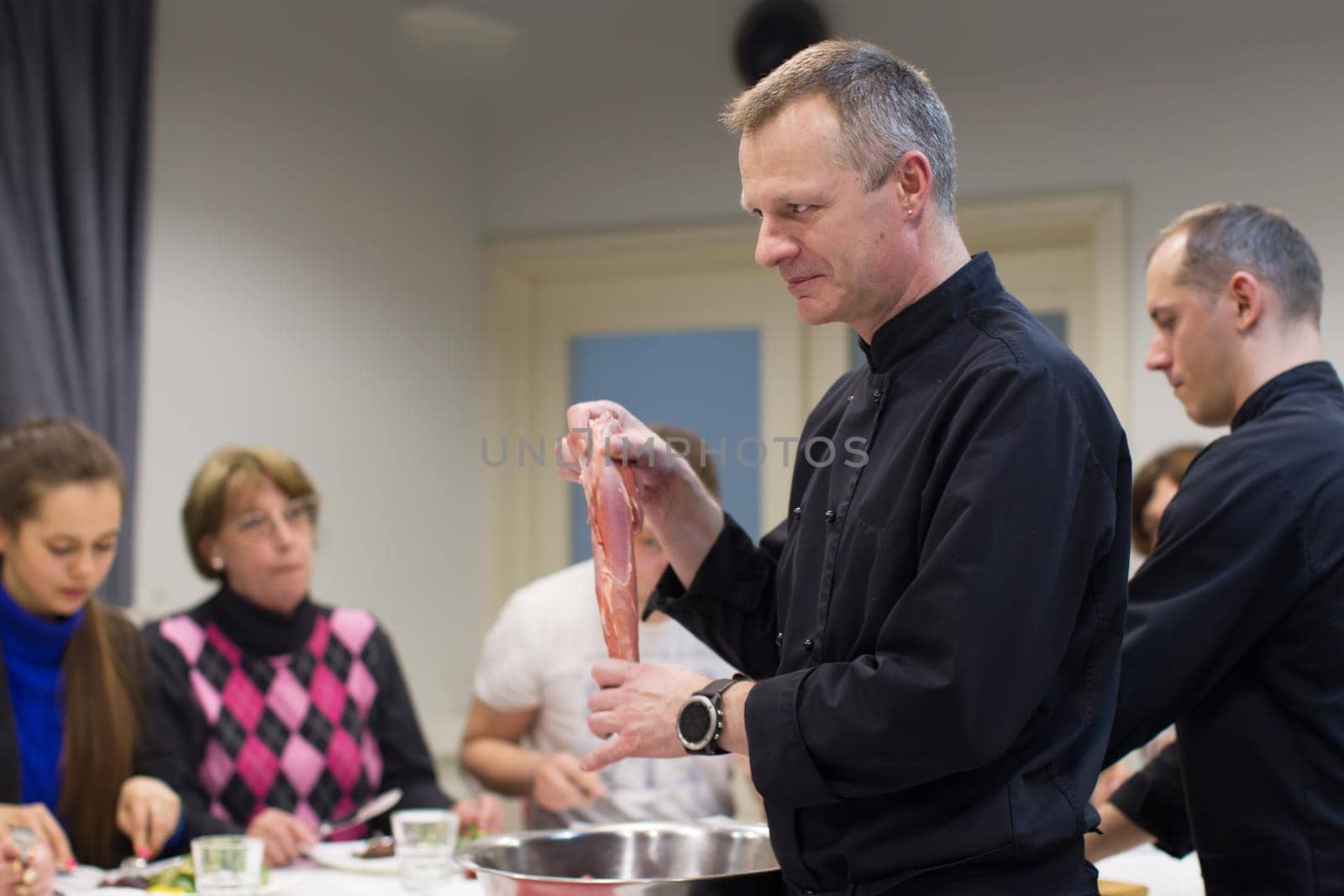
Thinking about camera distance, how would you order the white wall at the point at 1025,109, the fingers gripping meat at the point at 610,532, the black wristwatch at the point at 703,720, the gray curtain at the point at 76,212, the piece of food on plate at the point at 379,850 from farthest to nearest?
the white wall at the point at 1025,109 < the gray curtain at the point at 76,212 < the piece of food on plate at the point at 379,850 < the fingers gripping meat at the point at 610,532 < the black wristwatch at the point at 703,720

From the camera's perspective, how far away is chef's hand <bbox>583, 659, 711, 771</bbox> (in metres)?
1.33

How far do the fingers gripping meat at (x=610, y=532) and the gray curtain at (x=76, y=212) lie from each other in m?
2.22

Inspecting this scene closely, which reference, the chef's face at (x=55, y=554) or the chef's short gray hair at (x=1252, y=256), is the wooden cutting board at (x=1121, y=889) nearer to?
the chef's short gray hair at (x=1252, y=256)

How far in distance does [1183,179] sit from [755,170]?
110 inches

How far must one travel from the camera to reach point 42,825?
2.21 m

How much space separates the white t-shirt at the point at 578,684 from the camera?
2775 millimetres

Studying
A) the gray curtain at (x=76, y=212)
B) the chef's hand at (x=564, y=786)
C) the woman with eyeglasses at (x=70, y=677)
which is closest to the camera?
the woman with eyeglasses at (x=70, y=677)

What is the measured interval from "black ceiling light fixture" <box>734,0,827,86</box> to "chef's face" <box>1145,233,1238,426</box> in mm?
2245

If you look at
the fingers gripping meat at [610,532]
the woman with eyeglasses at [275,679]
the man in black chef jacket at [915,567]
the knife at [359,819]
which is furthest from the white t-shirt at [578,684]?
the man in black chef jacket at [915,567]

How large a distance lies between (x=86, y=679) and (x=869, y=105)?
6.02 ft

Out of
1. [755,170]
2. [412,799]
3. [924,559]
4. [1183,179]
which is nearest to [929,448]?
[924,559]

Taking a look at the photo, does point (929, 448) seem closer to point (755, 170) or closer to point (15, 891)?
point (755, 170)

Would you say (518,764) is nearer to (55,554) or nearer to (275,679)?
(275,679)

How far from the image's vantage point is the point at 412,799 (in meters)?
2.84
